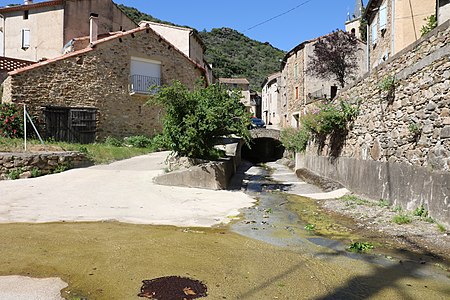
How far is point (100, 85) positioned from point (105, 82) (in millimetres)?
383

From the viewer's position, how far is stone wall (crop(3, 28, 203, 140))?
16844mm

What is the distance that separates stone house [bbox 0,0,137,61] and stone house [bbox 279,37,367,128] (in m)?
16.1

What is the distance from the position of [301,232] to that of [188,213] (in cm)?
247

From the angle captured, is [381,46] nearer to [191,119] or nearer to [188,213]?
[191,119]

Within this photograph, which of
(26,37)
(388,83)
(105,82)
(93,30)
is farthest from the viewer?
(26,37)

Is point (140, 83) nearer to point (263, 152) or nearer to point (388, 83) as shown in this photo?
point (388, 83)

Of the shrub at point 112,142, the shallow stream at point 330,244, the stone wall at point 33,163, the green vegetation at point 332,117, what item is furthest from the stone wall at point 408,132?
the shrub at point 112,142

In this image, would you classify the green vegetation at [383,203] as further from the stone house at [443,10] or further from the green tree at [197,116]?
the stone house at [443,10]

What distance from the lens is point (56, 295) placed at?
310 cm

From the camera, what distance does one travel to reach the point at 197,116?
11.7 metres

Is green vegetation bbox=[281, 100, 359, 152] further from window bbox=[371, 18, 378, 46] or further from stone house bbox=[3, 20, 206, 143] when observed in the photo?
stone house bbox=[3, 20, 206, 143]

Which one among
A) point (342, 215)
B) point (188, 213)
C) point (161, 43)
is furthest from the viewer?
point (161, 43)

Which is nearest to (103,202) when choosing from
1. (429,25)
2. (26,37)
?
(429,25)

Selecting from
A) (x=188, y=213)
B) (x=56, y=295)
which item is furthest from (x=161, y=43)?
(x=56, y=295)
